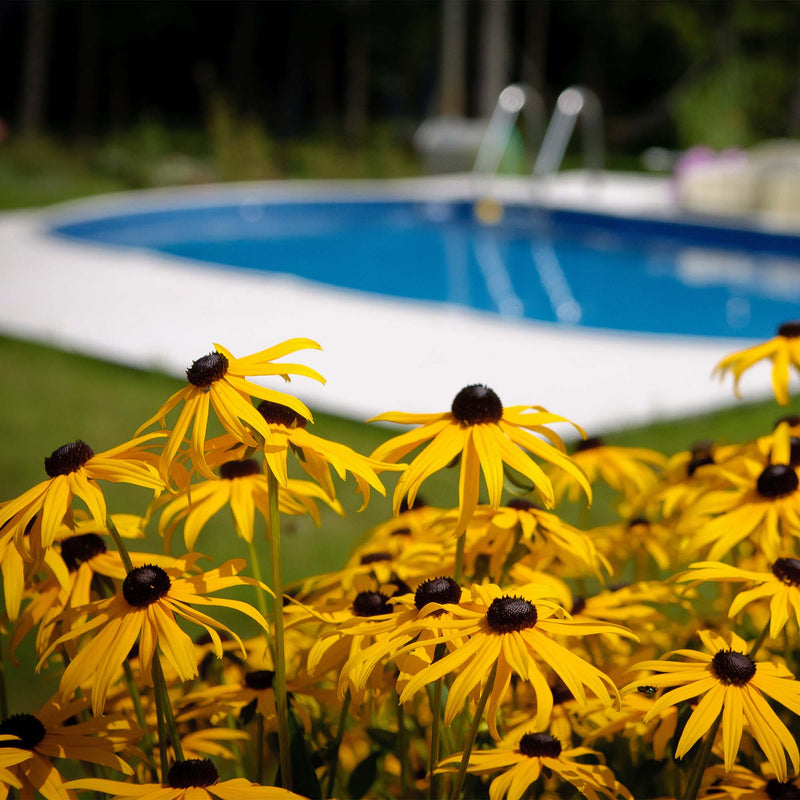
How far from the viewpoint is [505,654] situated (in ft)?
3.62

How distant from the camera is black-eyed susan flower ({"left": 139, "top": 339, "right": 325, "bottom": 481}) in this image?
1.19 metres

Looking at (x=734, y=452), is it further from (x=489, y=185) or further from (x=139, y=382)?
(x=489, y=185)

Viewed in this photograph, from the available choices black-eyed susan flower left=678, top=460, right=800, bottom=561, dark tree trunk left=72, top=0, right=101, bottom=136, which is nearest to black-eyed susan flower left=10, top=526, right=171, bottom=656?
black-eyed susan flower left=678, top=460, right=800, bottom=561

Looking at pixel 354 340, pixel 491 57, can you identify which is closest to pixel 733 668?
pixel 354 340

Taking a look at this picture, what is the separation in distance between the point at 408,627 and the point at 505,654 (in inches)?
4.4

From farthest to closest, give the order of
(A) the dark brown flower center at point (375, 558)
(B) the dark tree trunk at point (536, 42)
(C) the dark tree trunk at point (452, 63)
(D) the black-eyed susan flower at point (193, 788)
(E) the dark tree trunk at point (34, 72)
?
(B) the dark tree trunk at point (536, 42), (C) the dark tree trunk at point (452, 63), (E) the dark tree trunk at point (34, 72), (A) the dark brown flower center at point (375, 558), (D) the black-eyed susan flower at point (193, 788)

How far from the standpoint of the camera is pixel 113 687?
1.57 meters

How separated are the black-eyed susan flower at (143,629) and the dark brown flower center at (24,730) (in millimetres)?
45

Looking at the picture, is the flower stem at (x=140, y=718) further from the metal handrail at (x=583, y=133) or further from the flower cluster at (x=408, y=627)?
the metal handrail at (x=583, y=133)

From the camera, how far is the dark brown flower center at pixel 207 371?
1.23 m

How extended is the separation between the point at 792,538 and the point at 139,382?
4.54 m

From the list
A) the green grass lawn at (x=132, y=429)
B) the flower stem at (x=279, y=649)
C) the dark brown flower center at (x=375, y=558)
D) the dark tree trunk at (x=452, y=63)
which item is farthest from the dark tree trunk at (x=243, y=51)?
the flower stem at (x=279, y=649)

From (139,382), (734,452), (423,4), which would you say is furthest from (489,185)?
(734,452)

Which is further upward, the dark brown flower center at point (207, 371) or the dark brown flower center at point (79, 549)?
the dark brown flower center at point (207, 371)
